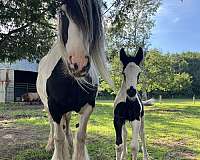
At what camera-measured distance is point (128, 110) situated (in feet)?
17.8

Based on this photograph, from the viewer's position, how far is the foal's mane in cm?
295

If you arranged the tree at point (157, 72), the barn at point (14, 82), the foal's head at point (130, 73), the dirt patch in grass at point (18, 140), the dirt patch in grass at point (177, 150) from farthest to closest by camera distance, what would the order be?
the barn at point (14, 82), the tree at point (157, 72), the dirt patch in grass at point (18, 140), the dirt patch in grass at point (177, 150), the foal's head at point (130, 73)

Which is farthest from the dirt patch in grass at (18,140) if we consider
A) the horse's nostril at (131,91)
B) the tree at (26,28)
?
the horse's nostril at (131,91)

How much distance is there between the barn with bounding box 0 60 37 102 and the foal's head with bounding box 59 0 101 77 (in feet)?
74.9

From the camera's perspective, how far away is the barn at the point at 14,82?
26.6 m

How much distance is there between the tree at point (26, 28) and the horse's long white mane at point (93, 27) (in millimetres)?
2341

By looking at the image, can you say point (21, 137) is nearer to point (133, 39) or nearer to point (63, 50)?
point (63, 50)

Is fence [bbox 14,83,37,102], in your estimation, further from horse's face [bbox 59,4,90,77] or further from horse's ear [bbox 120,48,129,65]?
horse's face [bbox 59,4,90,77]

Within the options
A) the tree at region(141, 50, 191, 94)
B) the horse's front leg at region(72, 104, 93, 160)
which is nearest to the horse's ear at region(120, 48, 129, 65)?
the horse's front leg at region(72, 104, 93, 160)

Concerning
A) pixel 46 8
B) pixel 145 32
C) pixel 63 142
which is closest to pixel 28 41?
pixel 46 8

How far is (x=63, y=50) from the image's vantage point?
3176 mm

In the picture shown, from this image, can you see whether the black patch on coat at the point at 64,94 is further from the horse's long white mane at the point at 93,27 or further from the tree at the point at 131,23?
the tree at the point at 131,23

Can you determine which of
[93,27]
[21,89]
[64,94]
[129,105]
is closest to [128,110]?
[129,105]

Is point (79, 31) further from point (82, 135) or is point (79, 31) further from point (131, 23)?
point (131, 23)
